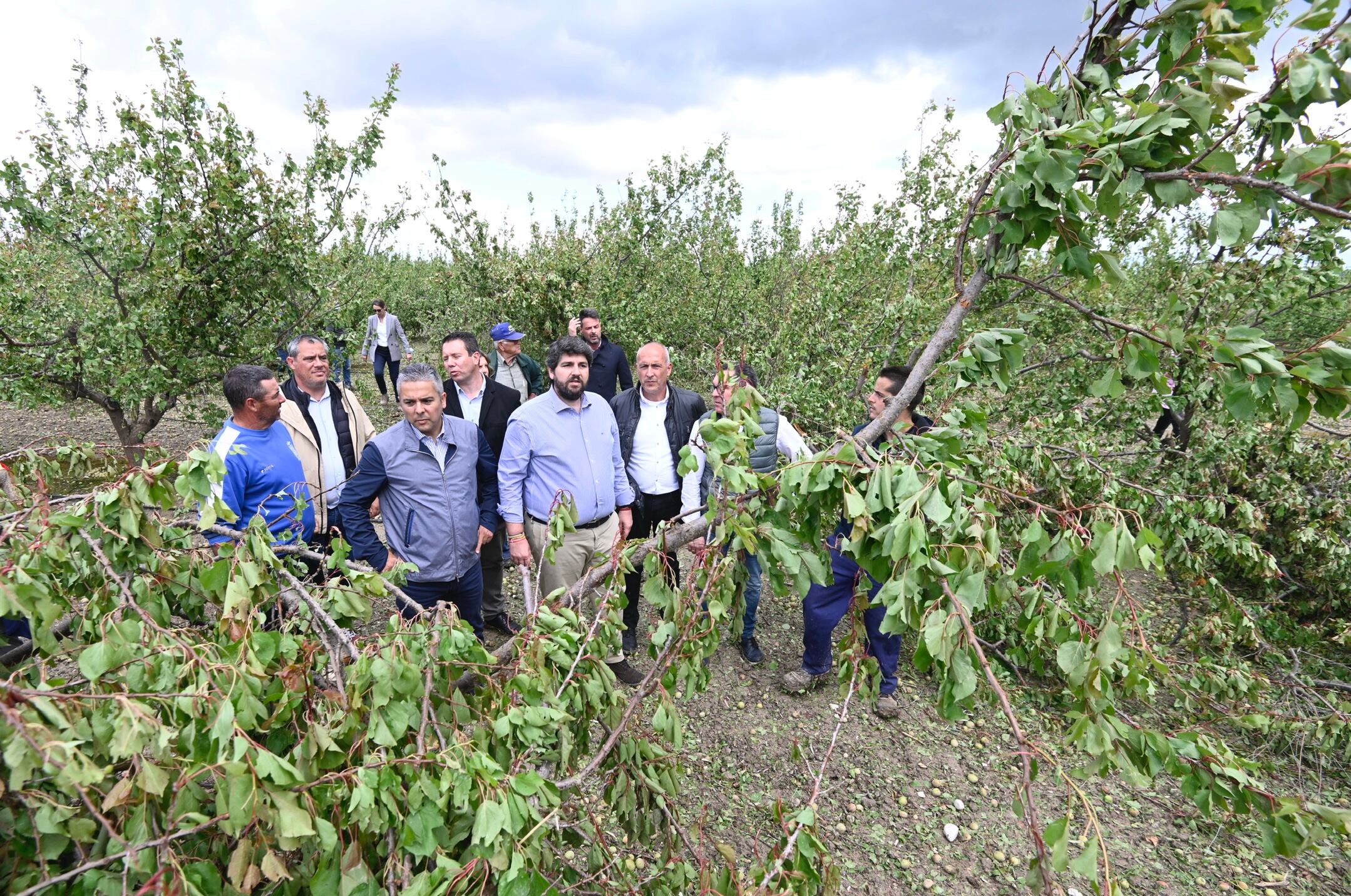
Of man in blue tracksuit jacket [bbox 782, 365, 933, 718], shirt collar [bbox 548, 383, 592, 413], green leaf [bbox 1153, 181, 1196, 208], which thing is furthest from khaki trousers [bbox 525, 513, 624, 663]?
green leaf [bbox 1153, 181, 1196, 208]

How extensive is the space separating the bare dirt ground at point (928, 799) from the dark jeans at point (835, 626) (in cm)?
26

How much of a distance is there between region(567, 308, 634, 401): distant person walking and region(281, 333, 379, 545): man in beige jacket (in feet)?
7.42

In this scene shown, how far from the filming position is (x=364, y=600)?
175 cm

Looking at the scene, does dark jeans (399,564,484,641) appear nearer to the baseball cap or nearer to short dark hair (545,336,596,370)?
short dark hair (545,336,596,370)

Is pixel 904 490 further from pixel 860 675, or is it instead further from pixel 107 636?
pixel 107 636

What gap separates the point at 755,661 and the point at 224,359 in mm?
5418

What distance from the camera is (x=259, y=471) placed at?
312 cm

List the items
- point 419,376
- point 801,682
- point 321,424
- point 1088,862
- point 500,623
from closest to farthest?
1. point 1088,862
2. point 419,376
3. point 321,424
4. point 801,682
5. point 500,623

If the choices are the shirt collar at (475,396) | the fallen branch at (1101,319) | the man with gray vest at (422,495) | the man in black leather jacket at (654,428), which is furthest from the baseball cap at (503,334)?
the fallen branch at (1101,319)

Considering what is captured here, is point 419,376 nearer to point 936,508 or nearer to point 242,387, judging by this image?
point 242,387

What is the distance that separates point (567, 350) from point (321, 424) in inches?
67.7

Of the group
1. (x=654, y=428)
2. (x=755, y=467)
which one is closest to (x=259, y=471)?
(x=654, y=428)

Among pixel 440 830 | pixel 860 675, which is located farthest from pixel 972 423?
pixel 440 830

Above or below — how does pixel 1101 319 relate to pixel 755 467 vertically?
above
